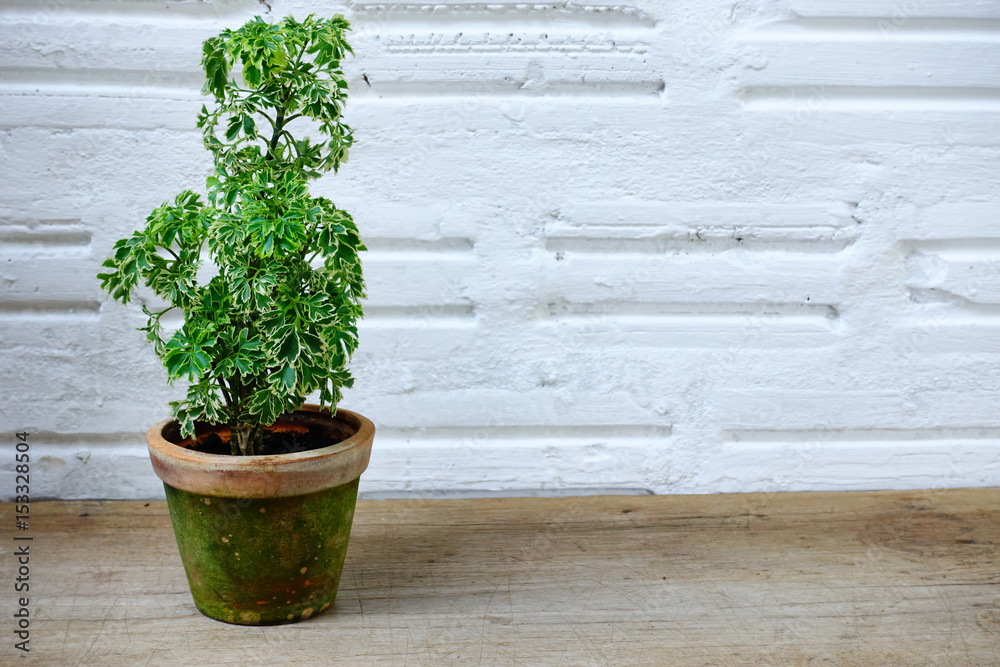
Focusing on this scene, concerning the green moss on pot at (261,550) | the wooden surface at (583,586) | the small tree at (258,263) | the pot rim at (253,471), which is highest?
the small tree at (258,263)

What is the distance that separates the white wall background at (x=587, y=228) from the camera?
6.56ft

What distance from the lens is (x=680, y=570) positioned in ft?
5.80

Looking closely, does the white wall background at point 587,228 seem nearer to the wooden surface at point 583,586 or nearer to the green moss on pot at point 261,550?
the wooden surface at point 583,586

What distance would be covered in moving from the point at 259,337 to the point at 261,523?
0.97 ft

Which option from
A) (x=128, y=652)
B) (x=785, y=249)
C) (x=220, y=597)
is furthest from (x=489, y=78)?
(x=128, y=652)

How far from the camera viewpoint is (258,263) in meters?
1.50

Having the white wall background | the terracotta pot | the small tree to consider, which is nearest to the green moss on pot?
the terracotta pot

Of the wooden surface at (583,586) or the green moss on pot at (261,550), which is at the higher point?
the green moss on pot at (261,550)

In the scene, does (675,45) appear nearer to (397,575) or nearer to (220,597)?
(397,575)

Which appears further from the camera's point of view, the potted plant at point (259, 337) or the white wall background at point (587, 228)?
the white wall background at point (587, 228)

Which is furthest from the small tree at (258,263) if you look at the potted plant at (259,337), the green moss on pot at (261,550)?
the green moss on pot at (261,550)

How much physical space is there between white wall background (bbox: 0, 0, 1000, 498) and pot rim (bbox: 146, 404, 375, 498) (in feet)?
2.00

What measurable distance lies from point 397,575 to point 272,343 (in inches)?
22.0

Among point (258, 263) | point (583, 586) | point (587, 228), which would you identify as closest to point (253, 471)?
point (258, 263)
